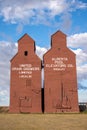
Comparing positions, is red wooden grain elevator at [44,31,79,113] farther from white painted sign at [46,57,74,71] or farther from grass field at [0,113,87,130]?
grass field at [0,113,87,130]

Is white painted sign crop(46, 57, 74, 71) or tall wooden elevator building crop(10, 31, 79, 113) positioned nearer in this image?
tall wooden elevator building crop(10, 31, 79, 113)

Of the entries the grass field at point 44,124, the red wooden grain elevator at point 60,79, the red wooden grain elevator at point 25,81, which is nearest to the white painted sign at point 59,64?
the red wooden grain elevator at point 60,79

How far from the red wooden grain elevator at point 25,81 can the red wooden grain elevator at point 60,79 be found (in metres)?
1.54

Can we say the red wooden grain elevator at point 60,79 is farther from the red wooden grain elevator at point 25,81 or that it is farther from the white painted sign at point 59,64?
the red wooden grain elevator at point 25,81

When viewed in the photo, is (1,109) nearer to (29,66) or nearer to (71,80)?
(29,66)

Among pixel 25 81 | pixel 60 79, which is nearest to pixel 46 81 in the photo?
pixel 60 79

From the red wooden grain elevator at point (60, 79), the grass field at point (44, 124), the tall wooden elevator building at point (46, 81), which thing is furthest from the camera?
the tall wooden elevator building at point (46, 81)

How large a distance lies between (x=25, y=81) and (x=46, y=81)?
11.6 feet

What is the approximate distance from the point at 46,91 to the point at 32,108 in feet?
11.9

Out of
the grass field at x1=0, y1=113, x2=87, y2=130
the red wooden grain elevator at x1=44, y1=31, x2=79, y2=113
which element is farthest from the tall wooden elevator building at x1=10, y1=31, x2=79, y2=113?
the grass field at x1=0, y1=113, x2=87, y2=130

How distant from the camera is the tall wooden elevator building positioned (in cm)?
4534

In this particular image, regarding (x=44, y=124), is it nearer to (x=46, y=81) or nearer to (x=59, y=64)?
(x=46, y=81)

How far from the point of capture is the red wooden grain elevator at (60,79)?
1780 inches

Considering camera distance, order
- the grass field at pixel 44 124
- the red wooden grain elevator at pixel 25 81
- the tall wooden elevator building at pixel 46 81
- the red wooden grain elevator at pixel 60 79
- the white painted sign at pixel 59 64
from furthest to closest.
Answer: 1. the white painted sign at pixel 59 64
2. the red wooden grain elevator at pixel 25 81
3. the tall wooden elevator building at pixel 46 81
4. the red wooden grain elevator at pixel 60 79
5. the grass field at pixel 44 124
